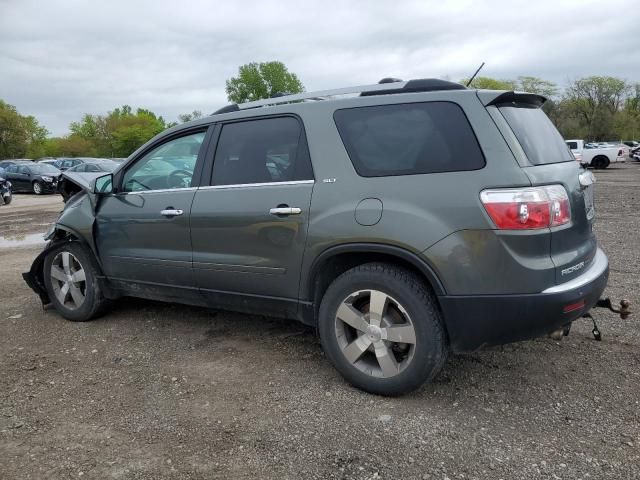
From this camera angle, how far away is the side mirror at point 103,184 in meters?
4.46

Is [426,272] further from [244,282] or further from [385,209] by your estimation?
[244,282]

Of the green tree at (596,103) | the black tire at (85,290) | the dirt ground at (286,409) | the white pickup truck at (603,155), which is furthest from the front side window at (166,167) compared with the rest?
the green tree at (596,103)

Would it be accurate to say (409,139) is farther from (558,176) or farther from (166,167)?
(166,167)

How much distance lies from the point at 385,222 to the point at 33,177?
23.9 meters

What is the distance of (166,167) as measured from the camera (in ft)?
13.6

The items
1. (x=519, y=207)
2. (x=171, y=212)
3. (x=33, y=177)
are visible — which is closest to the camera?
(x=519, y=207)

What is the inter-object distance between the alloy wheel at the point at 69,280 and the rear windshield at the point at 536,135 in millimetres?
3626

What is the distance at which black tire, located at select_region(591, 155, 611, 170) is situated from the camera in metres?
29.8

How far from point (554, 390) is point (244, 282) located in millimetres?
2058

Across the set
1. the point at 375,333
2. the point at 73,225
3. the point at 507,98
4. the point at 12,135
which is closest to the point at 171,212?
the point at 73,225

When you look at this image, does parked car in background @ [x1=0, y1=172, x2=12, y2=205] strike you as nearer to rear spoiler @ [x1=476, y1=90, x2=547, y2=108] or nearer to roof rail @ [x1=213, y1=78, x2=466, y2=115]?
roof rail @ [x1=213, y1=78, x2=466, y2=115]

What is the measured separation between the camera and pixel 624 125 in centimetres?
6619

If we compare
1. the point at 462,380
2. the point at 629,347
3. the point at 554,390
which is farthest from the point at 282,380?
the point at 629,347

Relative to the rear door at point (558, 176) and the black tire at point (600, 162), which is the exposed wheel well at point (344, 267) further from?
the black tire at point (600, 162)
